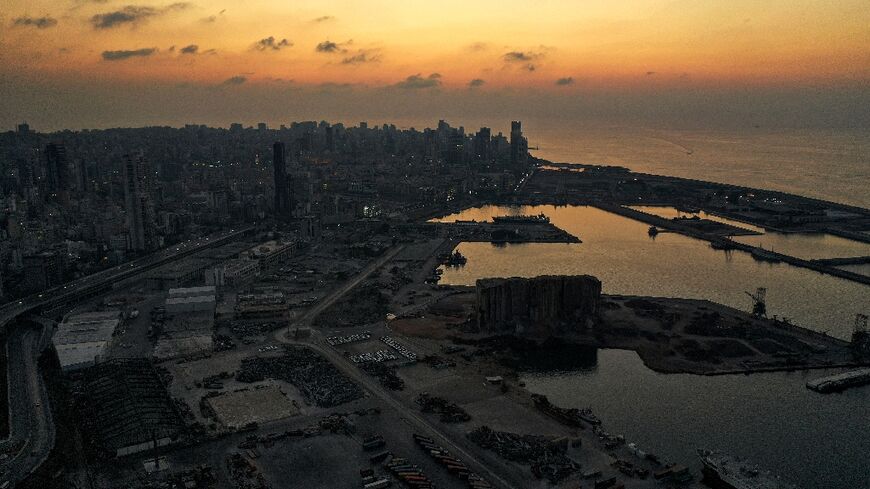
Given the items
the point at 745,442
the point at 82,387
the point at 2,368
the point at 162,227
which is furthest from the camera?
the point at 162,227

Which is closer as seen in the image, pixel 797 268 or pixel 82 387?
pixel 82 387

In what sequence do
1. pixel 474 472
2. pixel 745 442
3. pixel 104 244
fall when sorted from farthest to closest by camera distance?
pixel 104 244 < pixel 745 442 < pixel 474 472

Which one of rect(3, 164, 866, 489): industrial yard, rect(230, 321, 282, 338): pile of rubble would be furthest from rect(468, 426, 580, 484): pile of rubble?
rect(230, 321, 282, 338): pile of rubble

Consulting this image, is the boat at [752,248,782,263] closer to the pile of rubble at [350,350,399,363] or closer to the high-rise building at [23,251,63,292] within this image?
the pile of rubble at [350,350,399,363]

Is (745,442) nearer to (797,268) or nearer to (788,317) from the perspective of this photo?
(788,317)

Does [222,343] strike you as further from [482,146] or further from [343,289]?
[482,146]

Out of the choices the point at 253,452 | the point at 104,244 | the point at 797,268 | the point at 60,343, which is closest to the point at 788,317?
the point at 797,268
